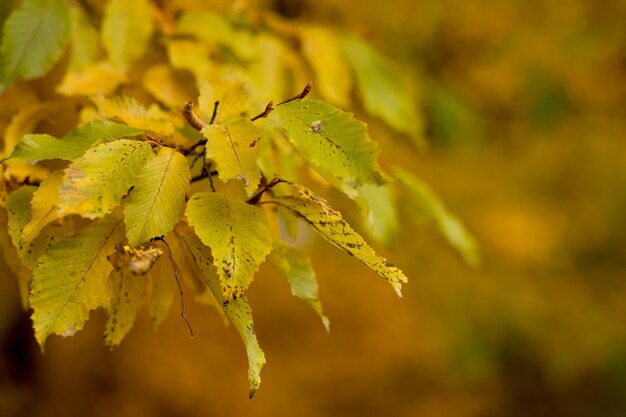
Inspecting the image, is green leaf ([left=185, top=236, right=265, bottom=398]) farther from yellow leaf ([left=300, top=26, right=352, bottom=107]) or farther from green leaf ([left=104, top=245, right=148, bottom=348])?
yellow leaf ([left=300, top=26, right=352, bottom=107])

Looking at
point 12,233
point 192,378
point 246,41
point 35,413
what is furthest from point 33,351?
point 12,233

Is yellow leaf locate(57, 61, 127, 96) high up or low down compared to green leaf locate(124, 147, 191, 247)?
down

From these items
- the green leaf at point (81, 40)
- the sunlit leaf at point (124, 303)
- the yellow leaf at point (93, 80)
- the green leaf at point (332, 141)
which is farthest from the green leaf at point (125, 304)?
the green leaf at point (81, 40)

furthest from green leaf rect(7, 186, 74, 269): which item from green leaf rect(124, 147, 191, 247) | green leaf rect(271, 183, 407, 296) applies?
green leaf rect(271, 183, 407, 296)

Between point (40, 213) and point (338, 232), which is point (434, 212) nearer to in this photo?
point (338, 232)

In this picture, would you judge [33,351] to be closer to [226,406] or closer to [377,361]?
[226,406]

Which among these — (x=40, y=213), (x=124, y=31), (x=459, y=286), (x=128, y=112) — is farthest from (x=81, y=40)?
(x=459, y=286)
